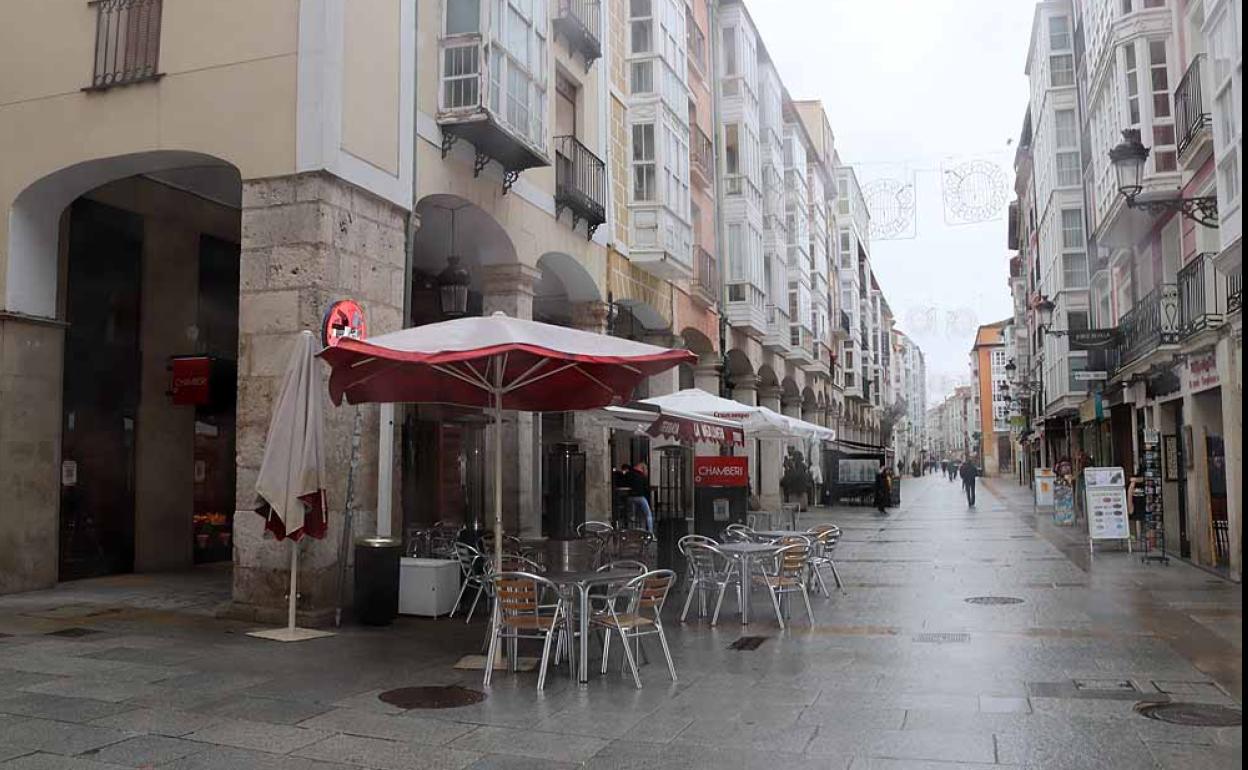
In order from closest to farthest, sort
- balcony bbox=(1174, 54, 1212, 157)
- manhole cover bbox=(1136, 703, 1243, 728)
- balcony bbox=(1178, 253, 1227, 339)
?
manhole cover bbox=(1136, 703, 1243, 728), balcony bbox=(1174, 54, 1212, 157), balcony bbox=(1178, 253, 1227, 339)

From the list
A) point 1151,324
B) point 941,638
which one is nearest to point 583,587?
point 941,638

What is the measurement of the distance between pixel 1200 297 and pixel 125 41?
14.9m

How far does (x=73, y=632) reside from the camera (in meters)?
8.90

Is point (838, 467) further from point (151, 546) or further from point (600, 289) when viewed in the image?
point (151, 546)

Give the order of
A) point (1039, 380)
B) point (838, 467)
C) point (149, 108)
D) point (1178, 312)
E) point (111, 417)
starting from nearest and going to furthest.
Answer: point (149, 108) < point (111, 417) < point (1178, 312) < point (838, 467) < point (1039, 380)

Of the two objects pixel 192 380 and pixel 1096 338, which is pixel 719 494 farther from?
pixel 1096 338

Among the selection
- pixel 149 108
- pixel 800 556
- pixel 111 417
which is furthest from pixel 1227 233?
pixel 111 417

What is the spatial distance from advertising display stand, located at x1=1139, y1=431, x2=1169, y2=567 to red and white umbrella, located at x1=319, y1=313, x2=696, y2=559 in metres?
11.0

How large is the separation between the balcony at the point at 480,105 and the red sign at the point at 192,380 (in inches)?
175

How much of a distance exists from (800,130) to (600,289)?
23611 mm

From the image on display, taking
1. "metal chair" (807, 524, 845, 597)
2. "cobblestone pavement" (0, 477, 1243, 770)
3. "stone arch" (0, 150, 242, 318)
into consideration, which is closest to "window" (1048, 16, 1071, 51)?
"cobblestone pavement" (0, 477, 1243, 770)

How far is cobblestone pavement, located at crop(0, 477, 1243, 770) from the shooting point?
5.35 metres

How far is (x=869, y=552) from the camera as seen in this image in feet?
58.9

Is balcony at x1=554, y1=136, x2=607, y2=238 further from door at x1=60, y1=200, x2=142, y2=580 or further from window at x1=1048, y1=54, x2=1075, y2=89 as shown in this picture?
window at x1=1048, y1=54, x2=1075, y2=89
